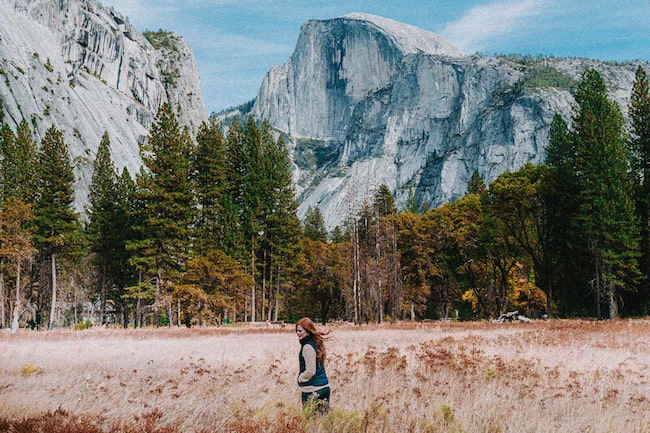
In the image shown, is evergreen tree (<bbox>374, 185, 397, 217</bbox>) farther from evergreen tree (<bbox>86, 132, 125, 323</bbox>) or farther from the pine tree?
evergreen tree (<bbox>86, 132, 125, 323</bbox>)

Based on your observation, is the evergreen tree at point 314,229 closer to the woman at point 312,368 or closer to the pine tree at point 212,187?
the pine tree at point 212,187

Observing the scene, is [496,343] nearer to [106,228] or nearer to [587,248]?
[587,248]

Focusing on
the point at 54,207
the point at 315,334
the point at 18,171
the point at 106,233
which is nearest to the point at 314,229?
the point at 106,233

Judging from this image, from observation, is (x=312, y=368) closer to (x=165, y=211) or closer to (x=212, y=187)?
(x=165, y=211)

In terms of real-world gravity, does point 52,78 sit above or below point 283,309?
above

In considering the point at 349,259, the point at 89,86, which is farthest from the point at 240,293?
the point at 89,86

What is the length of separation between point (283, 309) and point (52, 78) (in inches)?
3149

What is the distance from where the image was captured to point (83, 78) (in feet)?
414

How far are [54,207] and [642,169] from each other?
158 ft

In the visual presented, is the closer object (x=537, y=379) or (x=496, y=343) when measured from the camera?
(x=537, y=379)

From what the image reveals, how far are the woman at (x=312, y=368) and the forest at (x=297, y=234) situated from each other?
104 ft

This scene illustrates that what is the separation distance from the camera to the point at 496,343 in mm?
17688

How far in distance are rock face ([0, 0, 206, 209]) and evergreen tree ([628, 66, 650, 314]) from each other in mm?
70009

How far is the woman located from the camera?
6.34m
